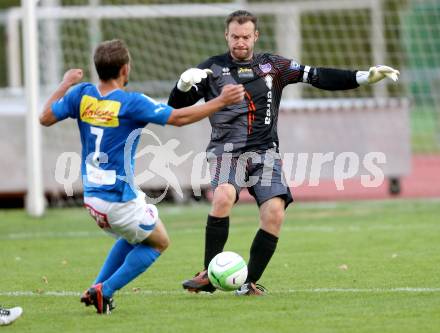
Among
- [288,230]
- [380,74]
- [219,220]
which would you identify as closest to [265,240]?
[219,220]

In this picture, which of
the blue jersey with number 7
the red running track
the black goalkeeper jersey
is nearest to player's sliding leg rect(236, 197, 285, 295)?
the black goalkeeper jersey

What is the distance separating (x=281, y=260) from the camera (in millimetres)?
9852

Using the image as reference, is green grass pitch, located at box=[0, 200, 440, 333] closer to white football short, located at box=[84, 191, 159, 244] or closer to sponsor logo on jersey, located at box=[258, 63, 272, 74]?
white football short, located at box=[84, 191, 159, 244]

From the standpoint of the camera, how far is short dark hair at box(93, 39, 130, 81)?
661cm

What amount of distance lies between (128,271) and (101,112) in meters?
1.04

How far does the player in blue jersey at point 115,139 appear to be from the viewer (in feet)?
21.7

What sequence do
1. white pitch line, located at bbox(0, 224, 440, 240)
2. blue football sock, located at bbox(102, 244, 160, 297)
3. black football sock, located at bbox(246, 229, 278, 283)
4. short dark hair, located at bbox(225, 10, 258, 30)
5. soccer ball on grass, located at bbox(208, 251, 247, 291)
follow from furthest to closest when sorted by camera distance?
white pitch line, located at bbox(0, 224, 440, 240)
short dark hair, located at bbox(225, 10, 258, 30)
black football sock, located at bbox(246, 229, 278, 283)
soccer ball on grass, located at bbox(208, 251, 247, 291)
blue football sock, located at bbox(102, 244, 160, 297)

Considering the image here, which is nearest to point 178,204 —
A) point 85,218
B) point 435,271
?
point 85,218

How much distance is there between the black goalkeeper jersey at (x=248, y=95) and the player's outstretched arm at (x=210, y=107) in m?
1.35

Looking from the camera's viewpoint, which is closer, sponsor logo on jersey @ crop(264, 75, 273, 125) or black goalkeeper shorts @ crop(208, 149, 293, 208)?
black goalkeeper shorts @ crop(208, 149, 293, 208)

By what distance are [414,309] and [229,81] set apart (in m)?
2.34

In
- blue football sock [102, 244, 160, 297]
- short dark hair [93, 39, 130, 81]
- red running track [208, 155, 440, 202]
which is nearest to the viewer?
short dark hair [93, 39, 130, 81]

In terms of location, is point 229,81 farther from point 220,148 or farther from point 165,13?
point 165,13

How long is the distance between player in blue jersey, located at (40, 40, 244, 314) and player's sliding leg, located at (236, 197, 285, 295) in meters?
1.16
